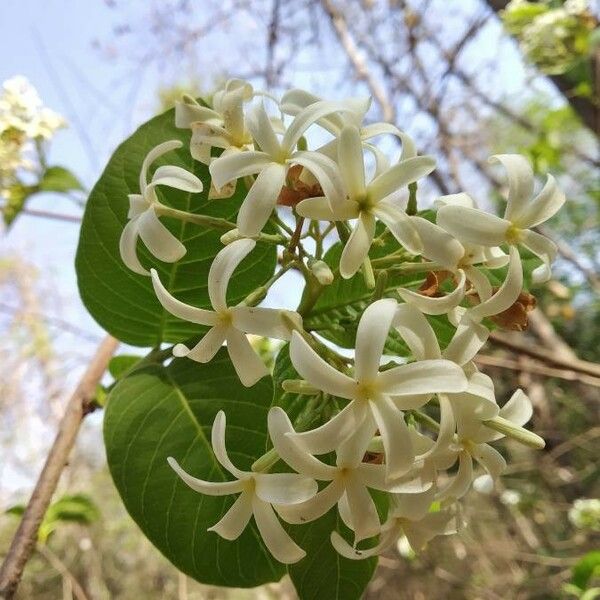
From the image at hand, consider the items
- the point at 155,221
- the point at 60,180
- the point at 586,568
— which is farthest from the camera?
the point at 586,568

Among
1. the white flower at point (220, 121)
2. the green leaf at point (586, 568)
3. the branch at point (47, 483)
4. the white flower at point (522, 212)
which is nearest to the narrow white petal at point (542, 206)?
the white flower at point (522, 212)

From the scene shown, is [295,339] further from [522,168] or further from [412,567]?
[412,567]

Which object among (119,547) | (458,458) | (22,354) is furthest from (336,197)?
(119,547)

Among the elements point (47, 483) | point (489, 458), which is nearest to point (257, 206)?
point (489, 458)

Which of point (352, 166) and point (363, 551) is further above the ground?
point (352, 166)

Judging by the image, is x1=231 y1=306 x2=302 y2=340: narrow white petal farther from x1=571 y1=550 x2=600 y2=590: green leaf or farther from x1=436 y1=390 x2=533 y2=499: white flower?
x1=571 y1=550 x2=600 y2=590: green leaf

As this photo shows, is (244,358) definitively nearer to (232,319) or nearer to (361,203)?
(232,319)

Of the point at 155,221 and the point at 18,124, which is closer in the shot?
the point at 155,221
